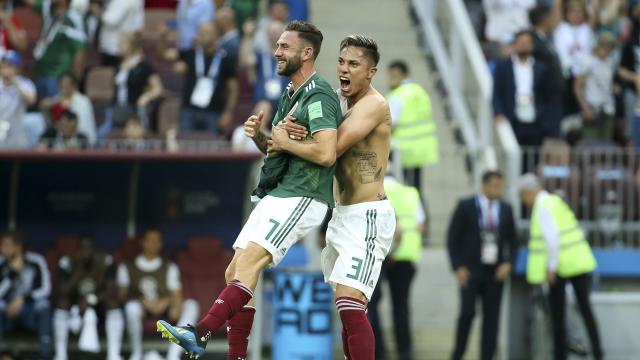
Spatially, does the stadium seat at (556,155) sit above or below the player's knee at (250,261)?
above

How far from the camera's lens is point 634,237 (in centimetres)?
1677

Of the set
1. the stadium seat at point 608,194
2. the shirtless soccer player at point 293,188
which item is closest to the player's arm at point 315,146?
the shirtless soccer player at point 293,188

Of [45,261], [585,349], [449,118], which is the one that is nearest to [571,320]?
[585,349]

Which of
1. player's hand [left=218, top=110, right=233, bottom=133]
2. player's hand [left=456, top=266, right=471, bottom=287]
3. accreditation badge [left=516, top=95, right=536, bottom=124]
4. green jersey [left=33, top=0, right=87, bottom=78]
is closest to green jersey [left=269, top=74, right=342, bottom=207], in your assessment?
player's hand [left=456, top=266, right=471, bottom=287]

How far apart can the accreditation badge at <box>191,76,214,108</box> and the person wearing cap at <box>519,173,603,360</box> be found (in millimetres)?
3698

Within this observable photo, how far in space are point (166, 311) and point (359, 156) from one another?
6.46 m

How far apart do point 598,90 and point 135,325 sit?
6542 mm

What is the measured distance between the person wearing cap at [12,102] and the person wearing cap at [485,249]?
182 inches

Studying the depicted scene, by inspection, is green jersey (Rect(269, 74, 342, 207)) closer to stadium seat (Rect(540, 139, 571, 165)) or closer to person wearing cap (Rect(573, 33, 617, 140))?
stadium seat (Rect(540, 139, 571, 165))

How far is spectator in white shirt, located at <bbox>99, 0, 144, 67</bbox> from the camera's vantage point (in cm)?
1756

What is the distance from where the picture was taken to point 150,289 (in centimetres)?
1580

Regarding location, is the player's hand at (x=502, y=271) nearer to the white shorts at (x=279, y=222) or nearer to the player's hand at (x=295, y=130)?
the white shorts at (x=279, y=222)

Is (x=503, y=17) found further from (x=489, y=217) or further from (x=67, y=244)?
(x=67, y=244)

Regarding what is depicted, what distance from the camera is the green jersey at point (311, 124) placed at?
9570 millimetres
